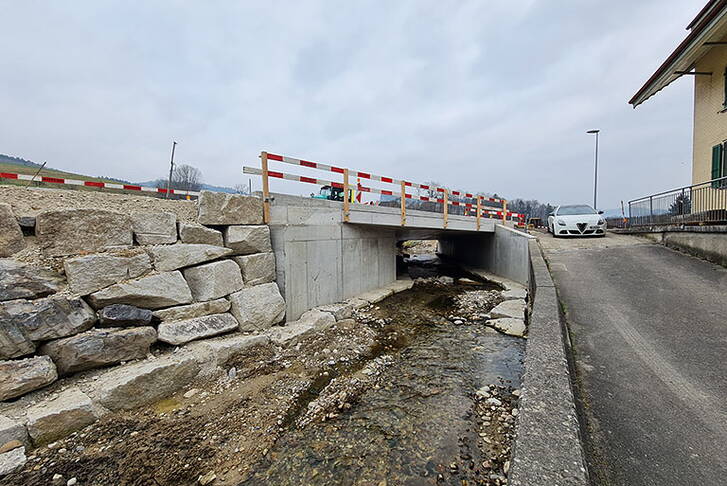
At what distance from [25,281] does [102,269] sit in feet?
2.28

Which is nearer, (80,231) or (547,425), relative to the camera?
(547,425)

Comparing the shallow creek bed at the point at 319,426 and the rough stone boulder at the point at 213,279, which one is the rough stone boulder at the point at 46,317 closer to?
the shallow creek bed at the point at 319,426

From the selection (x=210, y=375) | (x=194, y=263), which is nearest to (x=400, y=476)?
(x=210, y=375)

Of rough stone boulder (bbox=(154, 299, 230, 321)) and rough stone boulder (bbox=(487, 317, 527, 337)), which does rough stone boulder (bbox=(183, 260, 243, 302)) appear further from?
rough stone boulder (bbox=(487, 317, 527, 337))

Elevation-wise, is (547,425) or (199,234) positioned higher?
(199,234)

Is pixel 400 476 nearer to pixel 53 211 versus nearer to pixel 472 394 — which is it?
pixel 472 394

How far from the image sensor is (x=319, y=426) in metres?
3.46

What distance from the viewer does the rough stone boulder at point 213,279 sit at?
5066mm

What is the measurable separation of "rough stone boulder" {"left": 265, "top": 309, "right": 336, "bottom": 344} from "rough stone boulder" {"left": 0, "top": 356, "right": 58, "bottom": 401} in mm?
2776

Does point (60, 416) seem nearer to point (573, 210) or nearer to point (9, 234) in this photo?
point (9, 234)

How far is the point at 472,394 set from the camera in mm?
3896

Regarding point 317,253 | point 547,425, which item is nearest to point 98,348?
point 317,253

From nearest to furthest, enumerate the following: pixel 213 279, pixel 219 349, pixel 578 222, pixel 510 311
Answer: pixel 219 349
pixel 213 279
pixel 510 311
pixel 578 222

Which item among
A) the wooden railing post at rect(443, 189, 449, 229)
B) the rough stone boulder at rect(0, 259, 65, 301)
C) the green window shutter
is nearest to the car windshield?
the green window shutter
